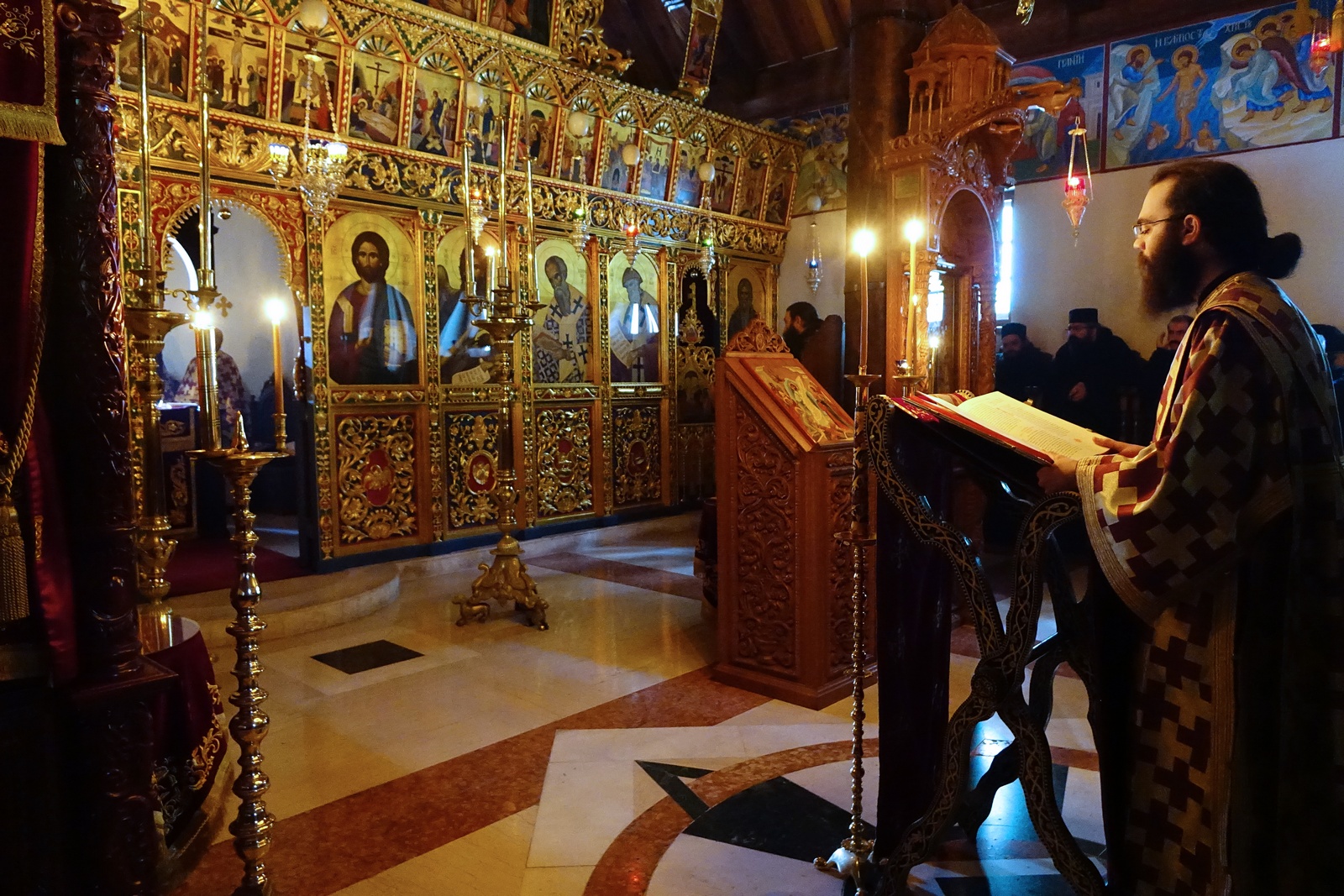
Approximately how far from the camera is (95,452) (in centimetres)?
192

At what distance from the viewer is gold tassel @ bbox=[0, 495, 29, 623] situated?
176cm

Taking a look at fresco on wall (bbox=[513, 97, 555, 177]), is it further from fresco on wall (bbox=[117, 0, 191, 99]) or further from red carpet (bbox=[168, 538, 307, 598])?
red carpet (bbox=[168, 538, 307, 598])

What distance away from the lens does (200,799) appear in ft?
9.14

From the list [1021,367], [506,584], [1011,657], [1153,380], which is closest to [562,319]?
[506,584]

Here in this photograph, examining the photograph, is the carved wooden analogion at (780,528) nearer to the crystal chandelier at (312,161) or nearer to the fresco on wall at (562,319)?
the crystal chandelier at (312,161)

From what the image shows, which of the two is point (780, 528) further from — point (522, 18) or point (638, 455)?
point (522, 18)

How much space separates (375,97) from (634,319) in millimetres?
3397

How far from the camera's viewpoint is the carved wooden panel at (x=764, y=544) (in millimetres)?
3938

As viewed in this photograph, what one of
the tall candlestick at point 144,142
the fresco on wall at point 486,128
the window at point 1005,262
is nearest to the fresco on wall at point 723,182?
the fresco on wall at point 486,128

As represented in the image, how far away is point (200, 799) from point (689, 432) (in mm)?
7228

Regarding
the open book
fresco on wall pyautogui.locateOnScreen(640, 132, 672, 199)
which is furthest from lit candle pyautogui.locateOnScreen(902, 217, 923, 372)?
fresco on wall pyautogui.locateOnScreen(640, 132, 672, 199)

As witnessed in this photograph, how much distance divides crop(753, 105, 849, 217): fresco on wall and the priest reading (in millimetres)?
8507

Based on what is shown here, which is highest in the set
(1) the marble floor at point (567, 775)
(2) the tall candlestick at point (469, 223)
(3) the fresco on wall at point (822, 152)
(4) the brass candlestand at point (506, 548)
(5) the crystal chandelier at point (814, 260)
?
(3) the fresco on wall at point (822, 152)

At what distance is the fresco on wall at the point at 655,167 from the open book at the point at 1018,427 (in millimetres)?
7192
